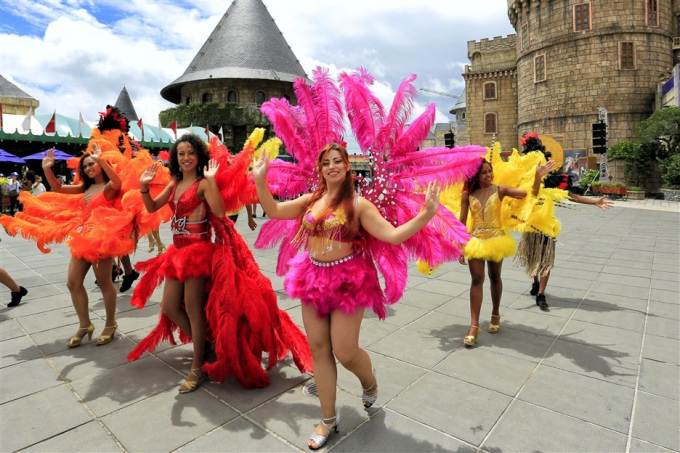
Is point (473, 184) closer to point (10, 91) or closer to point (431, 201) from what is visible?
point (431, 201)

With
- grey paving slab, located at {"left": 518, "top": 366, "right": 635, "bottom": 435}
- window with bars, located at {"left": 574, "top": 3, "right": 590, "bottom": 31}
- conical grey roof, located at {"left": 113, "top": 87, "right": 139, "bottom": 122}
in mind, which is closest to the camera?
grey paving slab, located at {"left": 518, "top": 366, "right": 635, "bottom": 435}

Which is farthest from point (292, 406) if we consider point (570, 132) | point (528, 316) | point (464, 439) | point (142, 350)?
point (570, 132)

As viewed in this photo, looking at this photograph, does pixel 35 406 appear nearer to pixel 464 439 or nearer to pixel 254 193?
pixel 254 193

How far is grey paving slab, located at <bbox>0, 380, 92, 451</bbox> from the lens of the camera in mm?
2533

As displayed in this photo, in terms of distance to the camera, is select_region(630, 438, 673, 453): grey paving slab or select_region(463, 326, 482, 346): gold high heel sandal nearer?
select_region(630, 438, 673, 453): grey paving slab

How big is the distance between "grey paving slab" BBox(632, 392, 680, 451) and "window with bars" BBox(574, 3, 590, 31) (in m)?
35.0

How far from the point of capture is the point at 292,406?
2.90 metres

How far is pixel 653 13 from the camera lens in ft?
96.1

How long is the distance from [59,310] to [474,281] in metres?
4.95

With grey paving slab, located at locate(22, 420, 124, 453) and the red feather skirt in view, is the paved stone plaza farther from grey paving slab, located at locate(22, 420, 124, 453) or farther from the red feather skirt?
the red feather skirt

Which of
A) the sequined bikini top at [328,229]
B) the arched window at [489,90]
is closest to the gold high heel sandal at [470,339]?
the sequined bikini top at [328,229]

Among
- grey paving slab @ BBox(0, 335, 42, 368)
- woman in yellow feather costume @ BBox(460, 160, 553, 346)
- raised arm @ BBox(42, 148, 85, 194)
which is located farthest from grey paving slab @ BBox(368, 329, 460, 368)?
raised arm @ BBox(42, 148, 85, 194)

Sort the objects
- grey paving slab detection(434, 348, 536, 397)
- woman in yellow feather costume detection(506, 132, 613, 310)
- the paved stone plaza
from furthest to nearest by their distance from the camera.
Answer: woman in yellow feather costume detection(506, 132, 613, 310) < grey paving slab detection(434, 348, 536, 397) < the paved stone plaza

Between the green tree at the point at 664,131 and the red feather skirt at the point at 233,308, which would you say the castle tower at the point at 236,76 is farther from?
the red feather skirt at the point at 233,308
